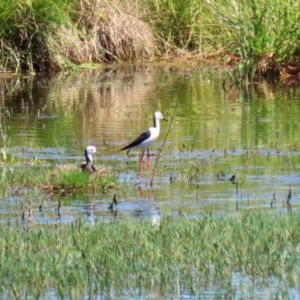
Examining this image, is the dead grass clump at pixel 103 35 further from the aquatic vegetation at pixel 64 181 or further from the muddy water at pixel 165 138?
the aquatic vegetation at pixel 64 181

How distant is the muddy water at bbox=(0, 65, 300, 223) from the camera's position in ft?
40.3

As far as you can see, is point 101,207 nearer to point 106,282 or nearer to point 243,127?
point 106,282

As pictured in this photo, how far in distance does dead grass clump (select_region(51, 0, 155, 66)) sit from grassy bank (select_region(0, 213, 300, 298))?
19.1 meters

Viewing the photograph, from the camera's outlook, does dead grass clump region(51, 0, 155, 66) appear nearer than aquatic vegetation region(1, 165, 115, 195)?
No

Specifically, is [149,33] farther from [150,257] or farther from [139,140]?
[150,257]

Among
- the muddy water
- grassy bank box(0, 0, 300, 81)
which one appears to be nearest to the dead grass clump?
grassy bank box(0, 0, 300, 81)

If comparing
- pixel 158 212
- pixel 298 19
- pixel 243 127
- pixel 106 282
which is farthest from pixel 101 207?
pixel 298 19

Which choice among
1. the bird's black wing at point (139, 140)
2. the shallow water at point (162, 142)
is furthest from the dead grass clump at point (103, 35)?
the bird's black wing at point (139, 140)

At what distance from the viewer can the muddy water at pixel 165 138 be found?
40.3ft

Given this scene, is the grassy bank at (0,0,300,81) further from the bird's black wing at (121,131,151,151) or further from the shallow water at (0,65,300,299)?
the bird's black wing at (121,131,151,151)

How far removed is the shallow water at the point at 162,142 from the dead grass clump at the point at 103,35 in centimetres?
174

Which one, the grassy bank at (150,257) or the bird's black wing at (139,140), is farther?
the bird's black wing at (139,140)

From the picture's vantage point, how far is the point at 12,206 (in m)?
12.1

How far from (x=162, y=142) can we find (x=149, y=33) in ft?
47.7
